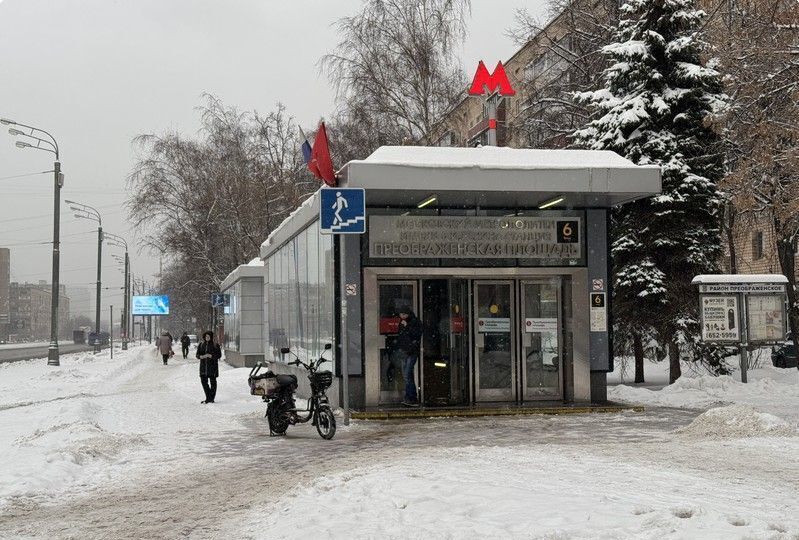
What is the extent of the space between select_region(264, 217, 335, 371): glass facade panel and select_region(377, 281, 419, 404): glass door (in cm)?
94

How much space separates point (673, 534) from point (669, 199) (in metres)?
15.2

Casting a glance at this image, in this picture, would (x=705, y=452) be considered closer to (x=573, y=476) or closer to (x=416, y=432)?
(x=573, y=476)

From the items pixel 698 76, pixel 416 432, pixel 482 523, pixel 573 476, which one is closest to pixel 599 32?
pixel 698 76

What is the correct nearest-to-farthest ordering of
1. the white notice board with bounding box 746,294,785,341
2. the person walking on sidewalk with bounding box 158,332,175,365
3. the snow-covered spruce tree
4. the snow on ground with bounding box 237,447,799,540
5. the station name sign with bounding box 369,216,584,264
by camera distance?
the snow on ground with bounding box 237,447,799,540 → the station name sign with bounding box 369,216,584,264 → the white notice board with bounding box 746,294,785,341 → the snow-covered spruce tree → the person walking on sidewalk with bounding box 158,332,175,365

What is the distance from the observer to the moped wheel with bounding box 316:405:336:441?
12.6m

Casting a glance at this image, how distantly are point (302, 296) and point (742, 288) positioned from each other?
9.42m

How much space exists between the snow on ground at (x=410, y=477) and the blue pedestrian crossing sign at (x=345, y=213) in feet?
10.1

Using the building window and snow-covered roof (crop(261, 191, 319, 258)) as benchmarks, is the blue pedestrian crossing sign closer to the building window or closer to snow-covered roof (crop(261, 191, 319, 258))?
snow-covered roof (crop(261, 191, 319, 258))

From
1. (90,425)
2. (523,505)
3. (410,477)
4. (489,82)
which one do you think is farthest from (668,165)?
(523,505)

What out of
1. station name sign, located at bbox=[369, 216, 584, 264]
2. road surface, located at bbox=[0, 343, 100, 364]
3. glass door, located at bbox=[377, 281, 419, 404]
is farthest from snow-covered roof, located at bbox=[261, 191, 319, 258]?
road surface, located at bbox=[0, 343, 100, 364]

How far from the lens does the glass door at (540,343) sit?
55.5 feet

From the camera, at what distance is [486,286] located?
1689cm

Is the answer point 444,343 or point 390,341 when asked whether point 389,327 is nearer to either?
point 390,341

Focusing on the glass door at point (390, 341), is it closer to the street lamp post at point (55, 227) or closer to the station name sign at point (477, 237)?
the station name sign at point (477, 237)
